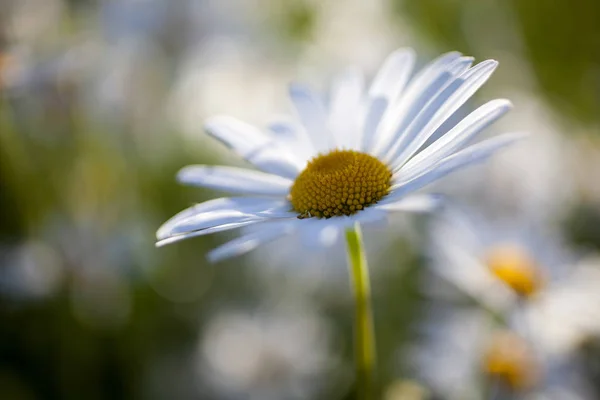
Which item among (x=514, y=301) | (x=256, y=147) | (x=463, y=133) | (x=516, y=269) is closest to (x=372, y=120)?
(x=256, y=147)

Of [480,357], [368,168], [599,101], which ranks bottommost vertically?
[480,357]

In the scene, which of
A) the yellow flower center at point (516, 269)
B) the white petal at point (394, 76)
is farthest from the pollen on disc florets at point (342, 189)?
the yellow flower center at point (516, 269)

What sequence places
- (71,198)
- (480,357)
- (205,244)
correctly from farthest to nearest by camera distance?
(205,244)
(71,198)
(480,357)

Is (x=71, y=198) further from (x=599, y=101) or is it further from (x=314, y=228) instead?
(x=599, y=101)

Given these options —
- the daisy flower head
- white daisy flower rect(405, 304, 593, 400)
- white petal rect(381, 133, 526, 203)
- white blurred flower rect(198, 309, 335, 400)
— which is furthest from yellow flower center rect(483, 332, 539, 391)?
white petal rect(381, 133, 526, 203)

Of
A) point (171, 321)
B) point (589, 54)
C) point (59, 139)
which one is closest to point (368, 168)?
point (171, 321)

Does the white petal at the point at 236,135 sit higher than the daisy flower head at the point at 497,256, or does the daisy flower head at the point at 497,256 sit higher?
the white petal at the point at 236,135

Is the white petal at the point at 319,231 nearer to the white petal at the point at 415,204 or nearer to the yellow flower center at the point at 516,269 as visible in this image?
the white petal at the point at 415,204
